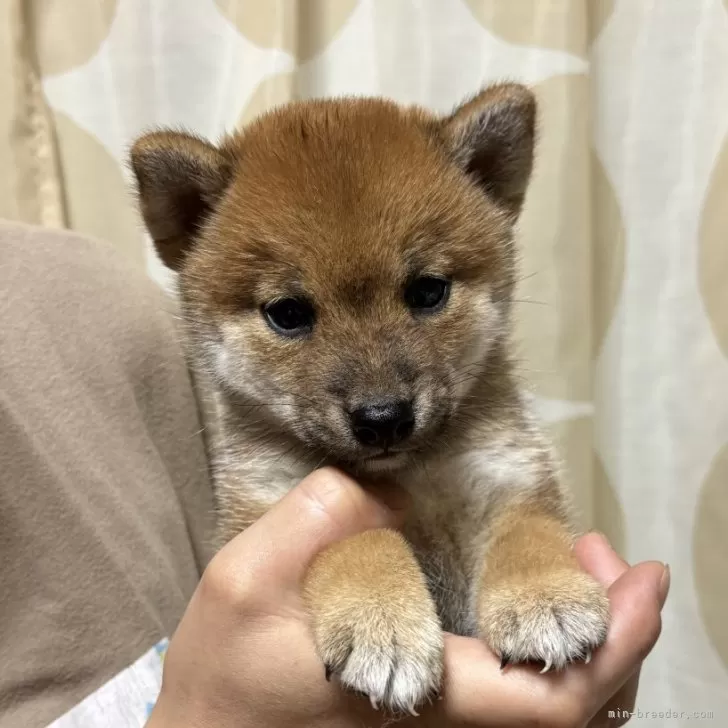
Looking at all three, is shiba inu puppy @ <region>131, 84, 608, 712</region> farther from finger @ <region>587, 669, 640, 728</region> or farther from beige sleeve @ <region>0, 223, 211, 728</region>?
finger @ <region>587, 669, 640, 728</region>

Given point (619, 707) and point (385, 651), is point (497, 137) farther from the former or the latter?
point (619, 707)

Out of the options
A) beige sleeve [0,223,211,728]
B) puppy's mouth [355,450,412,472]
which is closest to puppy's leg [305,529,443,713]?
puppy's mouth [355,450,412,472]

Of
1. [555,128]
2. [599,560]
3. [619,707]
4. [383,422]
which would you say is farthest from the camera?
[555,128]

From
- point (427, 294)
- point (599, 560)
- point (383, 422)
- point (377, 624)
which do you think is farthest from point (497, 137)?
point (377, 624)

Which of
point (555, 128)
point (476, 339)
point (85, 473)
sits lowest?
point (85, 473)

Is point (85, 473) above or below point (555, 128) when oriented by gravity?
below

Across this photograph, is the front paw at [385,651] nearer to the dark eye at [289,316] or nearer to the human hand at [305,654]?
the human hand at [305,654]
